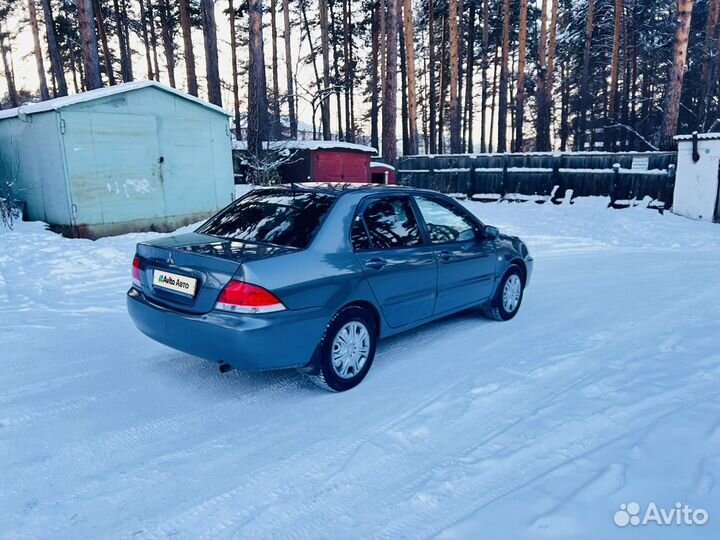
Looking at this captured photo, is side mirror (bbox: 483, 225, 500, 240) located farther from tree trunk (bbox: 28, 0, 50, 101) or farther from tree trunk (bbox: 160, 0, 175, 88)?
tree trunk (bbox: 28, 0, 50, 101)

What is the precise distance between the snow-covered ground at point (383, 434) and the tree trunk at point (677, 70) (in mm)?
11453

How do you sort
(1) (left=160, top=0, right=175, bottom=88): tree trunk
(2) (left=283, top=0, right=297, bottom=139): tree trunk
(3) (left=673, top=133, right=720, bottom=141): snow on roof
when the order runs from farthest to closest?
(1) (left=160, top=0, right=175, bottom=88): tree trunk → (2) (left=283, top=0, right=297, bottom=139): tree trunk → (3) (left=673, top=133, right=720, bottom=141): snow on roof

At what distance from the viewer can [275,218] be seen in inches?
153

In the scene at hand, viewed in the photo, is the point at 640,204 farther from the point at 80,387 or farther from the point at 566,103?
the point at 566,103

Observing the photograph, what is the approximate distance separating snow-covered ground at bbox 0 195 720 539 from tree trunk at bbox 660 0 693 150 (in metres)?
11.5

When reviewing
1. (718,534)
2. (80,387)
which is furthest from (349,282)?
(718,534)

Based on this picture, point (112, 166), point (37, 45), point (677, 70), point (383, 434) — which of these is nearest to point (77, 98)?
point (112, 166)

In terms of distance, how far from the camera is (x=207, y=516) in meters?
2.38

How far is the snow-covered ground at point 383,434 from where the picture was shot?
7.77 feet

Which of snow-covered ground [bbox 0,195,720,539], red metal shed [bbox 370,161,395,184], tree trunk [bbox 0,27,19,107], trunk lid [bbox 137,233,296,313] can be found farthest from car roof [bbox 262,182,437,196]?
tree trunk [bbox 0,27,19,107]

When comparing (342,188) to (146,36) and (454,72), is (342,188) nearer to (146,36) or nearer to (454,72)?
(454,72)

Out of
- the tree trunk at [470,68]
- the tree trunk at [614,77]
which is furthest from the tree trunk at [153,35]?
the tree trunk at [614,77]

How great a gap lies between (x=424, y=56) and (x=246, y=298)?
3363 cm

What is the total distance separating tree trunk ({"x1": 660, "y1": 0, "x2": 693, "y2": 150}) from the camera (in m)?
13.8
